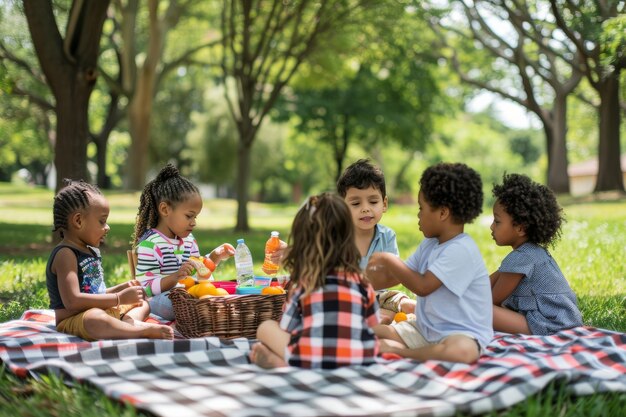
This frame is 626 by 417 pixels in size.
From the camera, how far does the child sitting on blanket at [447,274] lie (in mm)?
4164

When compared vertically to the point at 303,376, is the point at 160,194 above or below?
above

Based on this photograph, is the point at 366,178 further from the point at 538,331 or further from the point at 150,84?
the point at 150,84

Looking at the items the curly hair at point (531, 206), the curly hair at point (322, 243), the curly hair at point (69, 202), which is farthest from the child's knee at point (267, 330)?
the curly hair at point (531, 206)

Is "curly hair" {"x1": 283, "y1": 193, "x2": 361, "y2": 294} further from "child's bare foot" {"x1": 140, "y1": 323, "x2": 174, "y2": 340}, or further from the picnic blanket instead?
"child's bare foot" {"x1": 140, "y1": 323, "x2": 174, "y2": 340}

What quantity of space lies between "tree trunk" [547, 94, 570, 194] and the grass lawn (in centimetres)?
451

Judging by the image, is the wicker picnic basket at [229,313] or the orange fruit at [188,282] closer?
the wicker picnic basket at [229,313]

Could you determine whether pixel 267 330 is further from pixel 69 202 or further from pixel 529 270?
pixel 529 270

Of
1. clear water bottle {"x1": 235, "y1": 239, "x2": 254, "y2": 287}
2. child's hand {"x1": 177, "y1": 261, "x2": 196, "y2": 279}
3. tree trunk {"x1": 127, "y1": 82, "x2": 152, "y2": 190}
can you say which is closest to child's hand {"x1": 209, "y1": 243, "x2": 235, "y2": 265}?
clear water bottle {"x1": 235, "y1": 239, "x2": 254, "y2": 287}

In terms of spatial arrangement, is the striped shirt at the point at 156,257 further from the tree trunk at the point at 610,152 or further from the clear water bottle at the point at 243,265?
the tree trunk at the point at 610,152

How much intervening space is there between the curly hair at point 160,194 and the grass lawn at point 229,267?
4.33ft

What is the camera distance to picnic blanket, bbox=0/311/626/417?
3.32 metres

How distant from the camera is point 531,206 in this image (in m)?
5.14

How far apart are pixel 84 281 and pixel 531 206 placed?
3.08 m

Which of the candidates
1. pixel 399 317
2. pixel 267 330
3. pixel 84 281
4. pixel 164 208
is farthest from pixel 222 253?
pixel 267 330
